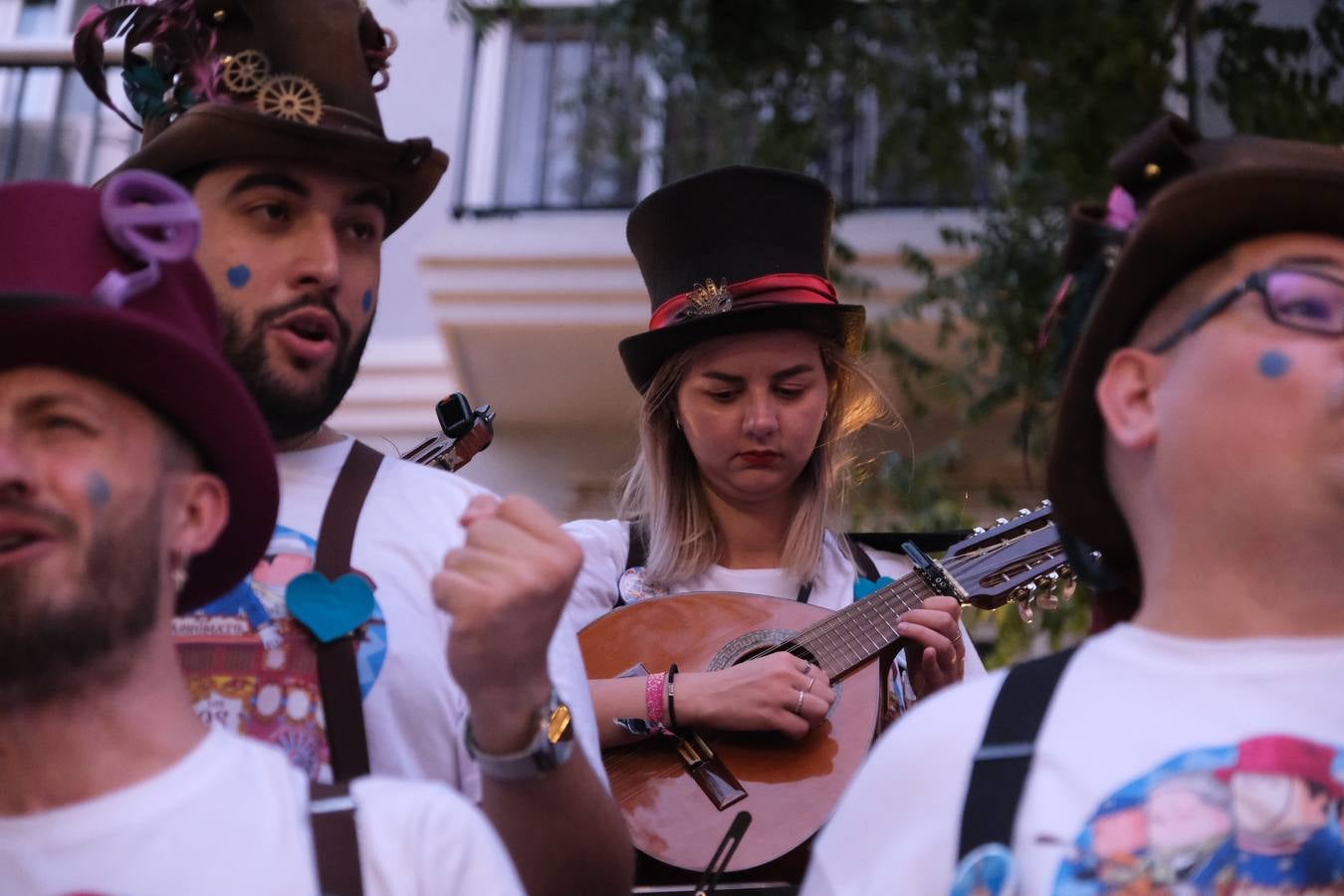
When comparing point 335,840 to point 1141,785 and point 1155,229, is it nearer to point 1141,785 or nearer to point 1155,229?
point 1141,785

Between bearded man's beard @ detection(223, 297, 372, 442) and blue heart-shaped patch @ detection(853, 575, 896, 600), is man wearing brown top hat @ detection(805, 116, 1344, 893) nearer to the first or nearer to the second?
bearded man's beard @ detection(223, 297, 372, 442)

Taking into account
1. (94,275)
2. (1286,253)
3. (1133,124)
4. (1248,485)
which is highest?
(1133,124)

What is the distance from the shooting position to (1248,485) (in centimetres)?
214

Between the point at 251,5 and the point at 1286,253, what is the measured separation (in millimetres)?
1977

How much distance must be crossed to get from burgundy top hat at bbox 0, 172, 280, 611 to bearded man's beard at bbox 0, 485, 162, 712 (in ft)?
0.61

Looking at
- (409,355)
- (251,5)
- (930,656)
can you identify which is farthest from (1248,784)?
(409,355)

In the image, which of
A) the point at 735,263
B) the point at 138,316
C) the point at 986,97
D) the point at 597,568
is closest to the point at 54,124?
the point at 986,97

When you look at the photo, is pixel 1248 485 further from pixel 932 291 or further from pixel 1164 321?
pixel 932 291

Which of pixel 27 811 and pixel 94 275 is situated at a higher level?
pixel 94 275

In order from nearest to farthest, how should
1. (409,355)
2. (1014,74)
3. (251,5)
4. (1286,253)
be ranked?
(1286,253) → (251,5) → (1014,74) → (409,355)

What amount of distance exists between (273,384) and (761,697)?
48.2 inches

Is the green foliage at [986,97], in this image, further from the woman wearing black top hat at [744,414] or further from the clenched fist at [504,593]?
the clenched fist at [504,593]

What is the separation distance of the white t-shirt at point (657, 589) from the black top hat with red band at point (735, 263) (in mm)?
447

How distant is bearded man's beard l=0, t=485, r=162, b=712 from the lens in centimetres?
210
